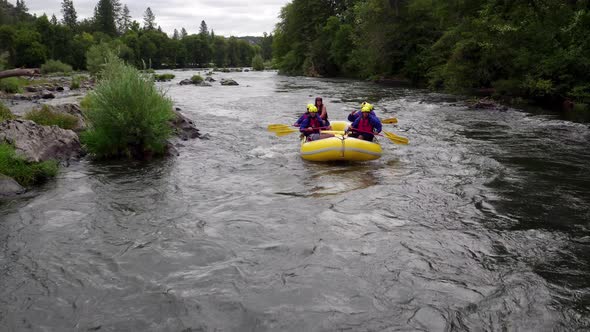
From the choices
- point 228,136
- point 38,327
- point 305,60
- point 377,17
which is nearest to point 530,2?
point 228,136

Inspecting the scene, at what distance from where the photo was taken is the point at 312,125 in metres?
10.4

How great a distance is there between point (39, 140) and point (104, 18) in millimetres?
85511

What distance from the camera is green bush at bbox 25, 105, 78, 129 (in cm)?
1030

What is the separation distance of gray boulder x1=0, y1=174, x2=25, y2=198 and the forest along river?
0.33 meters

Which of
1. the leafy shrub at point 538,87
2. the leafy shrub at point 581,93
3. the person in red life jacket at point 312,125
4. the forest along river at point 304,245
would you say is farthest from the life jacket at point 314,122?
the leafy shrub at point 538,87

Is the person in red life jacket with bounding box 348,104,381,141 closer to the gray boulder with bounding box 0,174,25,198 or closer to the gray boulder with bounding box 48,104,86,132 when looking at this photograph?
the gray boulder with bounding box 0,174,25,198

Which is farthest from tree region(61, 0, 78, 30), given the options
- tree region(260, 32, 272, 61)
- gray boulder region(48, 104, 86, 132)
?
gray boulder region(48, 104, 86, 132)

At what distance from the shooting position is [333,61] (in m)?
45.4

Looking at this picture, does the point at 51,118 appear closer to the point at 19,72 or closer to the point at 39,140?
the point at 39,140

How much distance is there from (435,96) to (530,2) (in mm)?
10438

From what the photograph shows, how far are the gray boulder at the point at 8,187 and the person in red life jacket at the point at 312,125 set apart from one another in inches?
219

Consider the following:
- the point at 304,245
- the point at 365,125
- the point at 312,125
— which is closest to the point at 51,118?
the point at 312,125

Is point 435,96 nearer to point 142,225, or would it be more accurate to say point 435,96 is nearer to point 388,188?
point 388,188

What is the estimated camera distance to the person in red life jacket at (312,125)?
1009 centimetres
